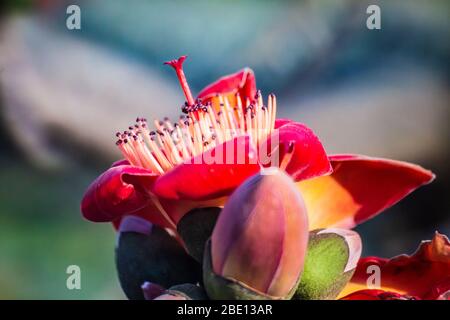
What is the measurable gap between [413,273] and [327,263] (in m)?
0.08

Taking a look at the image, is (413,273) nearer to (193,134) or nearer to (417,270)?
(417,270)

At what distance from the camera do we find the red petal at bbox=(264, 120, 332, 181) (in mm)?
400

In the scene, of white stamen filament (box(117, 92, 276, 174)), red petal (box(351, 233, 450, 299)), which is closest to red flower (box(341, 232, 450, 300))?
red petal (box(351, 233, 450, 299))

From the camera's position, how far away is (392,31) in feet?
4.64

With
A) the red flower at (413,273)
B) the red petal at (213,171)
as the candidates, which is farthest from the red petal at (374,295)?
the red petal at (213,171)

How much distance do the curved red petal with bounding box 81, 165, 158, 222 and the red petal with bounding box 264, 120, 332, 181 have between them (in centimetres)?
7

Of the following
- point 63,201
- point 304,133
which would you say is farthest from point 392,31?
point 304,133

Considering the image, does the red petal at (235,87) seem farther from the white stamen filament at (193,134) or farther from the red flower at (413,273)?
the red flower at (413,273)

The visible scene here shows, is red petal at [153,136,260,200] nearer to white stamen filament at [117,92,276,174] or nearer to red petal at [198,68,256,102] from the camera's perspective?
white stamen filament at [117,92,276,174]

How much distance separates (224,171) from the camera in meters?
0.38

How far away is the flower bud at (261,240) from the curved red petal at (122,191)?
0.23 feet

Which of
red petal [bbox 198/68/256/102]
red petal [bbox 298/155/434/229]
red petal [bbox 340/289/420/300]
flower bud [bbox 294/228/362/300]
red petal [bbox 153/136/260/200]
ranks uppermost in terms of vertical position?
red petal [bbox 198/68/256/102]

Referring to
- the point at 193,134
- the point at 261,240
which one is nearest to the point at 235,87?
the point at 193,134
